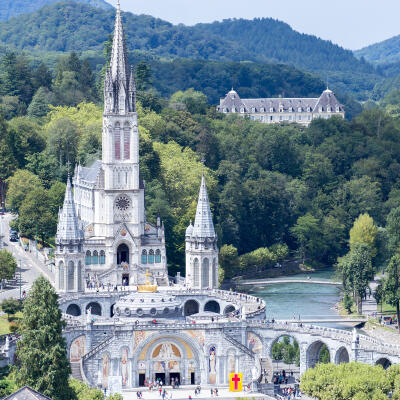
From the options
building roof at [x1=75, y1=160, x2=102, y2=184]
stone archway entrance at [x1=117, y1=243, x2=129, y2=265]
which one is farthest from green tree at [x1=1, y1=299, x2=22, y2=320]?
building roof at [x1=75, y1=160, x2=102, y2=184]

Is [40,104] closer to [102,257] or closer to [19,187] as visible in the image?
[19,187]

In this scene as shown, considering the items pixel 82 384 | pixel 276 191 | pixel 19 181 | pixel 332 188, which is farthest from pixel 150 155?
pixel 82 384

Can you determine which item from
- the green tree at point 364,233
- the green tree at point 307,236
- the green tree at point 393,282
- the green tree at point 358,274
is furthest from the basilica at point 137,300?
the green tree at point 307,236

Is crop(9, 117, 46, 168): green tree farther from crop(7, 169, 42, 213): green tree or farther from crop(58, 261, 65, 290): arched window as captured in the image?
crop(58, 261, 65, 290): arched window

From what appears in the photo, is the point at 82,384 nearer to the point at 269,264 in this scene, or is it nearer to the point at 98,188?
the point at 98,188

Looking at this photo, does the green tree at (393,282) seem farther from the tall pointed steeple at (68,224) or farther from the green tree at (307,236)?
the green tree at (307,236)

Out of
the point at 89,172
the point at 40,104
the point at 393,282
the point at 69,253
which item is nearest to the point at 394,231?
the point at 393,282

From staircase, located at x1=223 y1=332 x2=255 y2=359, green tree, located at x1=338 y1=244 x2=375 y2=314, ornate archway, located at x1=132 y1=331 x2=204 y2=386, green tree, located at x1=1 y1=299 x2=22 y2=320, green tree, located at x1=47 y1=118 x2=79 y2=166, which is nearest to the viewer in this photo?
ornate archway, located at x1=132 y1=331 x2=204 y2=386
